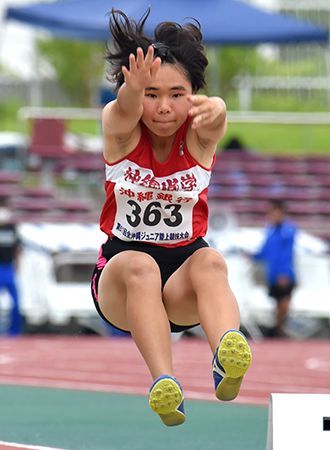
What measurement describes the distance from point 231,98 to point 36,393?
2262 cm

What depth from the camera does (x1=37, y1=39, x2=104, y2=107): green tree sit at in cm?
3170

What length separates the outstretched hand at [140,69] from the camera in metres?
5.23

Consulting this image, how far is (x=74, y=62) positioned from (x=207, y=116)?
88.0ft

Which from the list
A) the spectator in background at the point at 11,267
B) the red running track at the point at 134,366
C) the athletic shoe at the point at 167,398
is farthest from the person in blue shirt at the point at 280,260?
the athletic shoe at the point at 167,398

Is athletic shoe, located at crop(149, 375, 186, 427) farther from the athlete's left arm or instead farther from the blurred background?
the blurred background

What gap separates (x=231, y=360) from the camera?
5141mm

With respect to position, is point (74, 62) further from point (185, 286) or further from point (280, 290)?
point (185, 286)

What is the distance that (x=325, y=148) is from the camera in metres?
21.5

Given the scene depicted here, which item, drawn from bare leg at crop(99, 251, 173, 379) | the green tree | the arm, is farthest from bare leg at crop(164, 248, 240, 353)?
the green tree

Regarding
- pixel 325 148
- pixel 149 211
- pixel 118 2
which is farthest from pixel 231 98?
pixel 149 211

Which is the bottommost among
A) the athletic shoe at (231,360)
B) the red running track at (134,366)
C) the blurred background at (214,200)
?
the red running track at (134,366)

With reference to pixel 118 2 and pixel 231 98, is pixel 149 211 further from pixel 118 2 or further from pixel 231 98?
pixel 231 98

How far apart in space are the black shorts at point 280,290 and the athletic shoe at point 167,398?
9062 mm

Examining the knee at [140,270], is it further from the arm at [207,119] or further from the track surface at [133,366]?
the track surface at [133,366]
